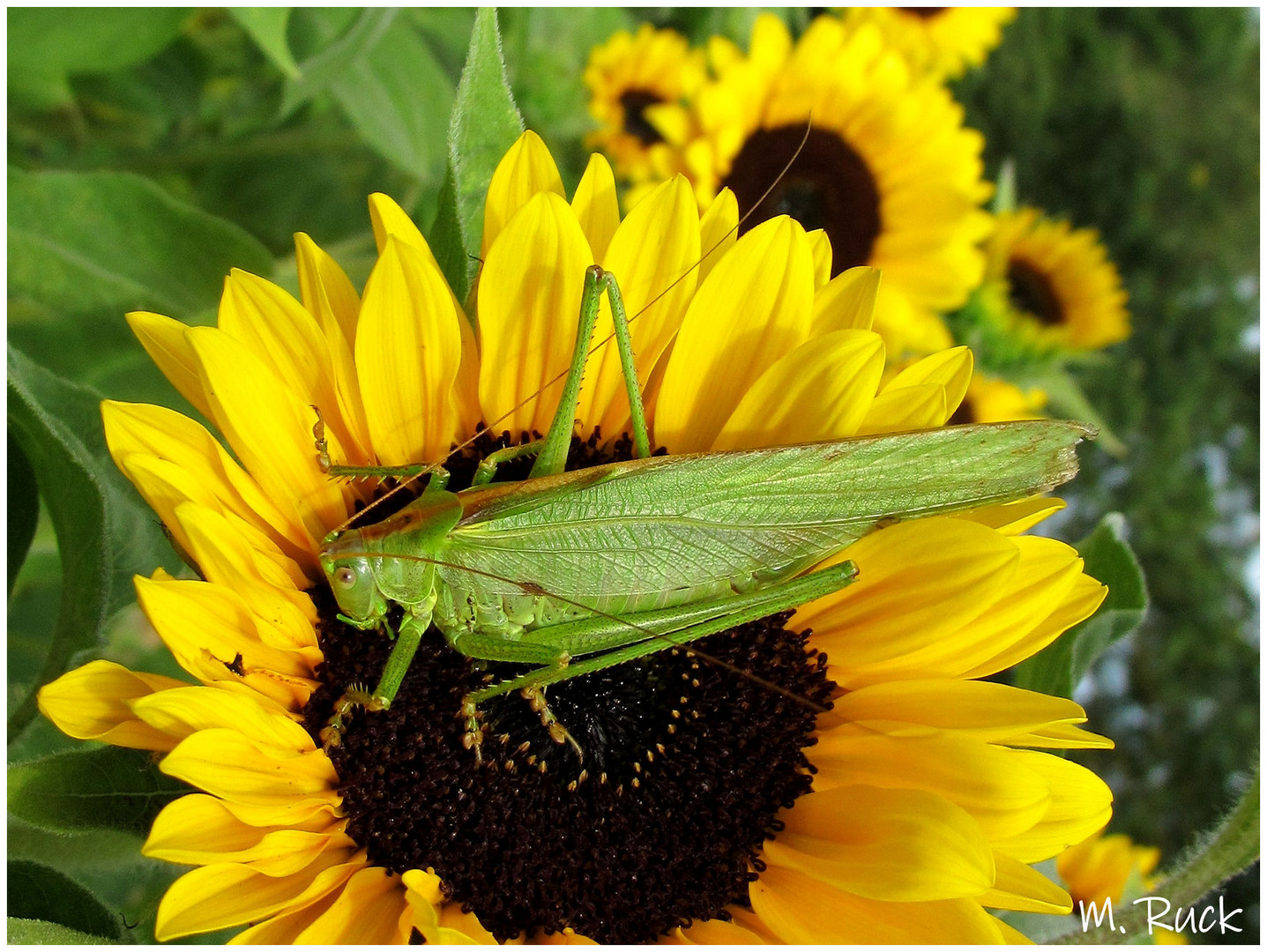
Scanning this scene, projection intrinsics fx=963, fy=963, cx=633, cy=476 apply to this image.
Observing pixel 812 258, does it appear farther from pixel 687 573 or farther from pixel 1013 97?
pixel 1013 97

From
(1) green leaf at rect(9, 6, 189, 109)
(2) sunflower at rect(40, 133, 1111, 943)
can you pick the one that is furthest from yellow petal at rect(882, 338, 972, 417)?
(1) green leaf at rect(9, 6, 189, 109)

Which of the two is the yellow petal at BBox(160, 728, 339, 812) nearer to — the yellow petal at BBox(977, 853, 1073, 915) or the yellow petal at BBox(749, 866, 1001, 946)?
the yellow petal at BBox(749, 866, 1001, 946)

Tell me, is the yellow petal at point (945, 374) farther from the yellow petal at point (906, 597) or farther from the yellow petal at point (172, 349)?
the yellow petal at point (172, 349)

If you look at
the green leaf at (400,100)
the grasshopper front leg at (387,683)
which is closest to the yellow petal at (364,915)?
the grasshopper front leg at (387,683)

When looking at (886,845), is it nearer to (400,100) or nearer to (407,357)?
(407,357)

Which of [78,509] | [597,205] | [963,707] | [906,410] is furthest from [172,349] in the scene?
[963,707]

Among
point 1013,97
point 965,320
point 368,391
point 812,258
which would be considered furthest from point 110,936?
point 1013,97

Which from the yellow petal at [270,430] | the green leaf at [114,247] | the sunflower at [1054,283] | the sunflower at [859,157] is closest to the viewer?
the yellow petal at [270,430]
